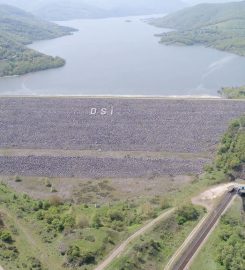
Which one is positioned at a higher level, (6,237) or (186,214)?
(186,214)

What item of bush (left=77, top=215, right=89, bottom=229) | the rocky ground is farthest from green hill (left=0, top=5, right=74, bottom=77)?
bush (left=77, top=215, right=89, bottom=229)

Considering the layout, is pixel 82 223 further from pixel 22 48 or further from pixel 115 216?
pixel 22 48

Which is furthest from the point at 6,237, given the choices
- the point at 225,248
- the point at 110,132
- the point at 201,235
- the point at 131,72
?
the point at 131,72

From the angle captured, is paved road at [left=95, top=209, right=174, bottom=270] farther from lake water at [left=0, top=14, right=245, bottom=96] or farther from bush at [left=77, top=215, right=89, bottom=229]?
lake water at [left=0, top=14, right=245, bottom=96]

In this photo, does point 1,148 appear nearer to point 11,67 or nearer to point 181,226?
point 181,226

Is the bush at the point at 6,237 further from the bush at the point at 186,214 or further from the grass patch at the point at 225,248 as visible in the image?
the grass patch at the point at 225,248

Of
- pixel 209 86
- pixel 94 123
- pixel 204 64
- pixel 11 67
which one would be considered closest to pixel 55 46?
pixel 11 67

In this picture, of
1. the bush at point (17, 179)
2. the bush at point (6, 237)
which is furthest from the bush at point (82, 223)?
the bush at point (17, 179)
